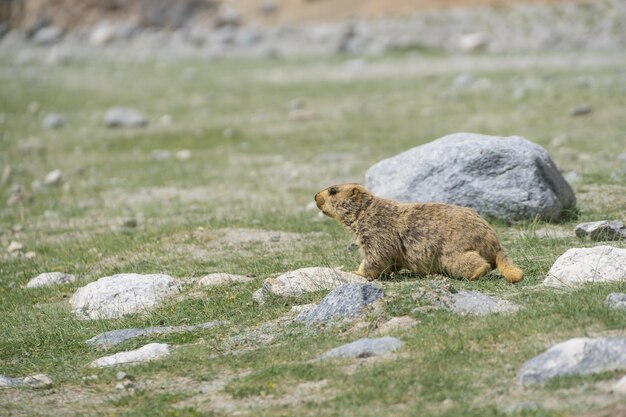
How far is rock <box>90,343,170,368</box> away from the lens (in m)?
7.88

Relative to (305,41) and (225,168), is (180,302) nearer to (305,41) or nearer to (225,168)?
(225,168)

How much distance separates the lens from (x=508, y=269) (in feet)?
28.3

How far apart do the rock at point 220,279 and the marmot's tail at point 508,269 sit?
2471mm

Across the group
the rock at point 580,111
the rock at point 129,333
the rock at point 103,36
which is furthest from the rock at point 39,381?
the rock at point 103,36

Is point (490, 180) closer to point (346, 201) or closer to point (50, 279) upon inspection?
point (346, 201)

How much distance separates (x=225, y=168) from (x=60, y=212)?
403 centimetres

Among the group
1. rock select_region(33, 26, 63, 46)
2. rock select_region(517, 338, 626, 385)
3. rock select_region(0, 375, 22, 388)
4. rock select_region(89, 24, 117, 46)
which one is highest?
rock select_region(517, 338, 626, 385)

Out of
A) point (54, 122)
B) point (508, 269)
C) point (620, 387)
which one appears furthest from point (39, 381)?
point (54, 122)

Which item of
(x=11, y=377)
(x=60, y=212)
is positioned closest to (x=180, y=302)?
(x=11, y=377)

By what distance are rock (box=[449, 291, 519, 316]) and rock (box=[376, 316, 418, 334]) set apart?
35 cm

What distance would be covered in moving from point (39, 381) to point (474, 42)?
1175 inches

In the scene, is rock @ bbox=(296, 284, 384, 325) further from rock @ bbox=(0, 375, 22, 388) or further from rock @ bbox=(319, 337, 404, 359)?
rock @ bbox=(0, 375, 22, 388)

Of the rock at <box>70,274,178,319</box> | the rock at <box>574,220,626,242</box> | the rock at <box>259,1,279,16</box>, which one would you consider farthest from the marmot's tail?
the rock at <box>259,1,279,16</box>

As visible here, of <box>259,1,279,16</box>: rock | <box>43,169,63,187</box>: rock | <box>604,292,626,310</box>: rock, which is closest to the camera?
<box>604,292,626,310</box>: rock
